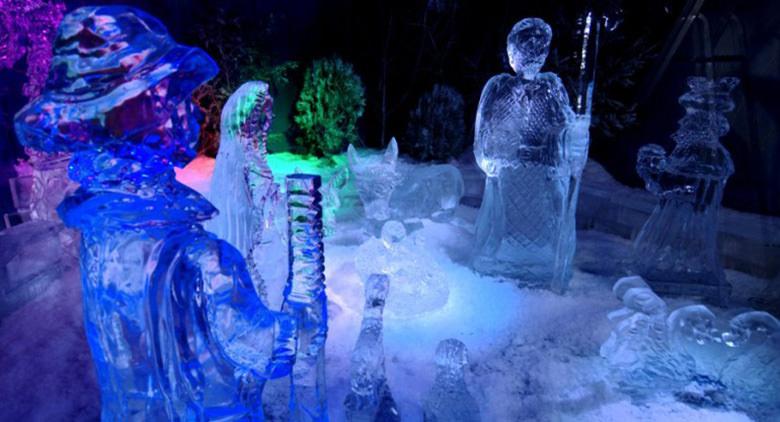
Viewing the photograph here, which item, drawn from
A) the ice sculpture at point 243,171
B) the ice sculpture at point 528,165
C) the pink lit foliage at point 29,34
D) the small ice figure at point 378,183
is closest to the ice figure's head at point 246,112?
the ice sculpture at point 243,171

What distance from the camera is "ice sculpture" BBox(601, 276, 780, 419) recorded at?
2.34m

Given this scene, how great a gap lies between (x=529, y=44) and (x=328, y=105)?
4.85 m

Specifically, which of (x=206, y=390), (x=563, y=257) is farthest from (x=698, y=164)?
(x=206, y=390)

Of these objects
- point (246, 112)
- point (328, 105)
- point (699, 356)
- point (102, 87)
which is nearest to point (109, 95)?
point (102, 87)

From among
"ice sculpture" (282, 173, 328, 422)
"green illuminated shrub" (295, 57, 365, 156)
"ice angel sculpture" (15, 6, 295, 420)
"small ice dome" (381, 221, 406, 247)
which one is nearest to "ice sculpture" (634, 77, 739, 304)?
"small ice dome" (381, 221, 406, 247)

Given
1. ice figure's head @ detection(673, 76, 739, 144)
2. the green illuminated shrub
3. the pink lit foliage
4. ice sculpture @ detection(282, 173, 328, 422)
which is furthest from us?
the green illuminated shrub

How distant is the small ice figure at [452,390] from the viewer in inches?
79.3

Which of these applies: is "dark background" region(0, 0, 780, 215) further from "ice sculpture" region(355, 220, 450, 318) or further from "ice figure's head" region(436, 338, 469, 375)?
"ice figure's head" region(436, 338, 469, 375)

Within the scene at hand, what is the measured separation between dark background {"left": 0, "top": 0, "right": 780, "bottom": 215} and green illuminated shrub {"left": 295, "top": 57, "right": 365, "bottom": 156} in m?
0.63

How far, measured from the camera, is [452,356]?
202 cm

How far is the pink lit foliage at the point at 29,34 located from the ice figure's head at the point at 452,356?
3.40 metres

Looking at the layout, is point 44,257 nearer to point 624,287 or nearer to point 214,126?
point 624,287

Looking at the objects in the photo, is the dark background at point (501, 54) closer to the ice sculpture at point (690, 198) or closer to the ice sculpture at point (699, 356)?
the ice sculpture at point (690, 198)

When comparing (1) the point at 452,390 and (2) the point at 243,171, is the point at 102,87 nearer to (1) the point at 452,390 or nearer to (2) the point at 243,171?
(2) the point at 243,171
